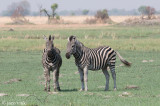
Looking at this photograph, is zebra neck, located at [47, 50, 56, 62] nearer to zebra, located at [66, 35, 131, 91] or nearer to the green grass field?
zebra, located at [66, 35, 131, 91]

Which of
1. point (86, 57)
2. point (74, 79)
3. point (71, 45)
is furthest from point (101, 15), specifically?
point (71, 45)

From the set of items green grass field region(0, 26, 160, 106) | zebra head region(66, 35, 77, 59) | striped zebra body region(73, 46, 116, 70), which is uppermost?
zebra head region(66, 35, 77, 59)

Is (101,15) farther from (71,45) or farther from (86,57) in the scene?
(71,45)

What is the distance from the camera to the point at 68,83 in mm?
17156

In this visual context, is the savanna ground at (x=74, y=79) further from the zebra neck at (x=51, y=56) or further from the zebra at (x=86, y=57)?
the zebra neck at (x=51, y=56)

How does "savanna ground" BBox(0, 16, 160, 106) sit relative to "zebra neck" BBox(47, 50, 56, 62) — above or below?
below

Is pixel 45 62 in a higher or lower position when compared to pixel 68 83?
higher

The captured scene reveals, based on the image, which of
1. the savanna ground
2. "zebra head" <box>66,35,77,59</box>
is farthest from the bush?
"zebra head" <box>66,35,77,59</box>

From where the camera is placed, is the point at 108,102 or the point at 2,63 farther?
the point at 2,63

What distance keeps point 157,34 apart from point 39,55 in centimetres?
2045

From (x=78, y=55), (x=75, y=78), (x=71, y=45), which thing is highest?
(x=71, y=45)

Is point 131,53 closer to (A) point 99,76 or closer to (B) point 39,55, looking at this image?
(B) point 39,55

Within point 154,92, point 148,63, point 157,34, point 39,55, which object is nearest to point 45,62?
point 154,92

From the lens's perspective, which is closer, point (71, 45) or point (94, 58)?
point (71, 45)
